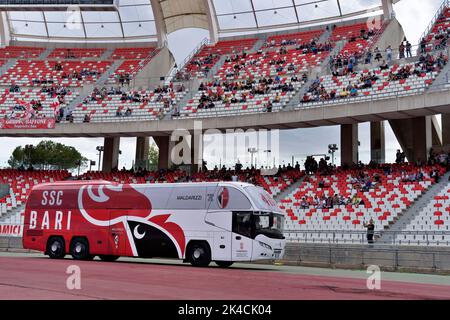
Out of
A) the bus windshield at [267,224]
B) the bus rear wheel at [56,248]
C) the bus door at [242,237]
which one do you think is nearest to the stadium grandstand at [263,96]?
the bus windshield at [267,224]

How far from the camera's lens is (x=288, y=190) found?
33500 millimetres

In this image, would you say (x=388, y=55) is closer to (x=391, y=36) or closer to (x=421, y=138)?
(x=391, y=36)

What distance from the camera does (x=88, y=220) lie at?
22.6 meters

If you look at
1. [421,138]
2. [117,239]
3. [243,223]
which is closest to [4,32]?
[117,239]

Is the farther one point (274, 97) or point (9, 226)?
point (274, 97)

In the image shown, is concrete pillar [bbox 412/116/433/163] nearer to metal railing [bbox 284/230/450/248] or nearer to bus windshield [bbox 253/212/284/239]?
metal railing [bbox 284/230/450/248]

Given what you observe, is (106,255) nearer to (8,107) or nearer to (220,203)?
(220,203)

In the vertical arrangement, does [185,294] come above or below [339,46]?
below

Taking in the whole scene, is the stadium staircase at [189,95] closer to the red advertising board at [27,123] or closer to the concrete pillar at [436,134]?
the red advertising board at [27,123]

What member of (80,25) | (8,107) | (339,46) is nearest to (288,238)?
(339,46)

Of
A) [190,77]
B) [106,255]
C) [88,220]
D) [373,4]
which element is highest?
[373,4]

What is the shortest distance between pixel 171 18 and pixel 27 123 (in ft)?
58.8

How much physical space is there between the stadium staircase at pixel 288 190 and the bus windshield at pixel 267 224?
1175 centimetres
